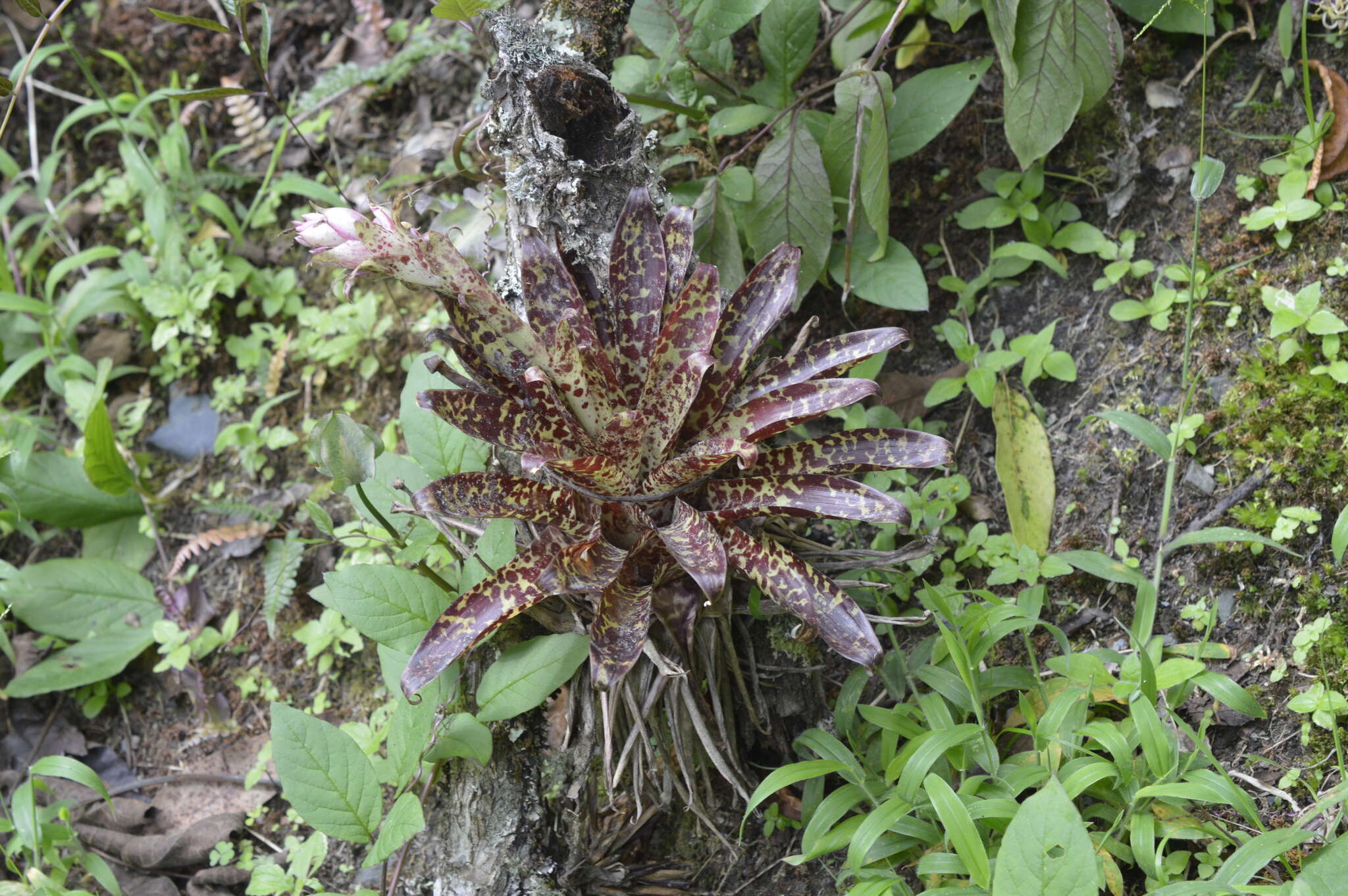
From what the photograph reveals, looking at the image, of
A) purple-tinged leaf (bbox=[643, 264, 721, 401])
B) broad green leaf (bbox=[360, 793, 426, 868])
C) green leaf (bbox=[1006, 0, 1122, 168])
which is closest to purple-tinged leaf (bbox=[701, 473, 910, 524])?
purple-tinged leaf (bbox=[643, 264, 721, 401])

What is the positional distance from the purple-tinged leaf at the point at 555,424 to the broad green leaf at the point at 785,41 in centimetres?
107

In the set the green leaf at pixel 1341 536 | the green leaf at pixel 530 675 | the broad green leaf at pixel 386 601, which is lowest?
the green leaf at pixel 530 675

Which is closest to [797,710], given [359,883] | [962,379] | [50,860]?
[962,379]

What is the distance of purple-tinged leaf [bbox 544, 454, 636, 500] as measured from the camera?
149 centimetres

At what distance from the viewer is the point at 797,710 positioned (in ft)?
6.11

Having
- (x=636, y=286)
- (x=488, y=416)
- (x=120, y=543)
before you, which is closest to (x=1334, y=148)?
Result: (x=636, y=286)

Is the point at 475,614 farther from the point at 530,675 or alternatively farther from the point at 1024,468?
the point at 1024,468

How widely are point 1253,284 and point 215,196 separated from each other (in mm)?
2872

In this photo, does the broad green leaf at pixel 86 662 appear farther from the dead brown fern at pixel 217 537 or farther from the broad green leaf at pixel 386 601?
the broad green leaf at pixel 386 601

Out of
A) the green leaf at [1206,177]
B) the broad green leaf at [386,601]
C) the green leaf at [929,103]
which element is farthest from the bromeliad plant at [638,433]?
the green leaf at [929,103]

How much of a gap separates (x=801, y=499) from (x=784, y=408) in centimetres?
16

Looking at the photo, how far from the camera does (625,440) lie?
1.54 m

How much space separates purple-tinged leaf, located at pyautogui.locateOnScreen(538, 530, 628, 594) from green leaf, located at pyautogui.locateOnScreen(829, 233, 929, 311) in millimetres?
935

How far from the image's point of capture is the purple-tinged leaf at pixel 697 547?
144cm
